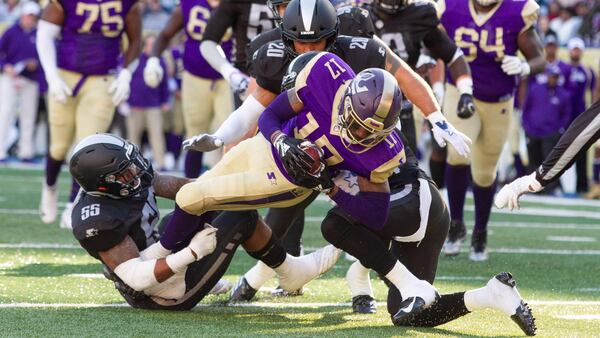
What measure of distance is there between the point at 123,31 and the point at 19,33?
6.21 meters

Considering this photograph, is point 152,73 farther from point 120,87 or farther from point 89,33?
point 89,33

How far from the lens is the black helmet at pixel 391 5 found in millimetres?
6359

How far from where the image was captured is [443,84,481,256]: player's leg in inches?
266

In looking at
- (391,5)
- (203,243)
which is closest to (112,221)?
(203,243)

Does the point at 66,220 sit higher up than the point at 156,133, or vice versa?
the point at 66,220

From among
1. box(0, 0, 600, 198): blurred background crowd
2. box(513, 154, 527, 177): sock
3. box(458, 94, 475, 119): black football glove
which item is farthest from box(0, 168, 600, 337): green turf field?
box(513, 154, 527, 177): sock

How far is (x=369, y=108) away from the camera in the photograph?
154 inches

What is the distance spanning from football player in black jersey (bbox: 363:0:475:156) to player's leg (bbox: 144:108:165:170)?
767 cm

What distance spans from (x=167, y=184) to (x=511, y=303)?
4.79 ft

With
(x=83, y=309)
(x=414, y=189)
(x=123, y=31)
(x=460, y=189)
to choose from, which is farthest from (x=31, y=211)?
(x=414, y=189)

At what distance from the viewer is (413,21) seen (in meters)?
6.41

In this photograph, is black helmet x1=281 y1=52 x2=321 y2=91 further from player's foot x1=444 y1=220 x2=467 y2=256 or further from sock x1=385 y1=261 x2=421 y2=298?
player's foot x1=444 y1=220 x2=467 y2=256

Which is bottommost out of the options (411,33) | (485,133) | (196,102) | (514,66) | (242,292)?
(196,102)

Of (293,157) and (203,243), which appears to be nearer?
(293,157)
